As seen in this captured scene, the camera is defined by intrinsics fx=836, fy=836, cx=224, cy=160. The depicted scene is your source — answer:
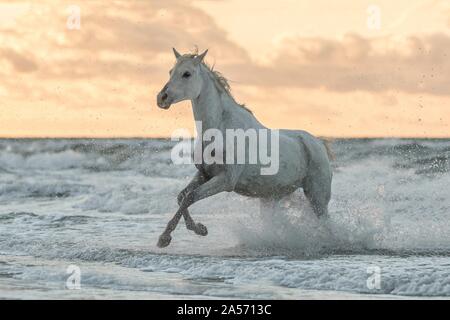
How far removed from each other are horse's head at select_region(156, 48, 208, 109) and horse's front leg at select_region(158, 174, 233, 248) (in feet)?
3.13

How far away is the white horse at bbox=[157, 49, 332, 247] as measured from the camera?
9.17m

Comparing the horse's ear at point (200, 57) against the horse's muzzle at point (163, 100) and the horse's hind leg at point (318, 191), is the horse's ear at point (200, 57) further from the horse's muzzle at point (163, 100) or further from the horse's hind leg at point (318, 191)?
the horse's hind leg at point (318, 191)

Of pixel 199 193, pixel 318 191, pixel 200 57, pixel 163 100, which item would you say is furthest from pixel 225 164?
pixel 318 191

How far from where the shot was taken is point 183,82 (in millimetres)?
9164

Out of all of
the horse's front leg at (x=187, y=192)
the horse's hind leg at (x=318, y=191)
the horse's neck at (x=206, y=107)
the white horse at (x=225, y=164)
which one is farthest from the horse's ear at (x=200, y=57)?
the horse's hind leg at (x=318, y=191)

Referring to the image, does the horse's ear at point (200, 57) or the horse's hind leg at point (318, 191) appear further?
the horse's hind leg at point (318, 191)

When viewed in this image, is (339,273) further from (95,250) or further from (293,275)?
(95,250)

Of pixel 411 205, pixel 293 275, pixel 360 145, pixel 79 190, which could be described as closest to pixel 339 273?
pixel 293 275

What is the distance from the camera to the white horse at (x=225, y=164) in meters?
9.17

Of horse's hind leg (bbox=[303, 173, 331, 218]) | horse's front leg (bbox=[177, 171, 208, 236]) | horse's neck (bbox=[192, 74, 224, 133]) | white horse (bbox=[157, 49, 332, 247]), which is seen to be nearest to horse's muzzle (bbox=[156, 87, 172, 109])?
white horse (bbox=[157, 49, 332, 247])

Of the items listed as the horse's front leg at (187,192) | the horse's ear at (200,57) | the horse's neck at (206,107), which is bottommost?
the horse's front leg at (187,192)

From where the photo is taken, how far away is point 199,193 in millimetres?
9086

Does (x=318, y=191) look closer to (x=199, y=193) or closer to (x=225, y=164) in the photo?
(x=225, y=164)

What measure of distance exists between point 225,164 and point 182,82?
1.03 metres
